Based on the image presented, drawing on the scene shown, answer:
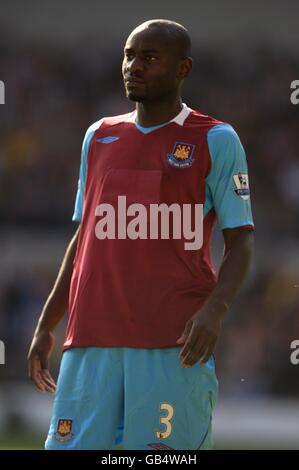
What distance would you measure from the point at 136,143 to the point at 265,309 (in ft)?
30.7

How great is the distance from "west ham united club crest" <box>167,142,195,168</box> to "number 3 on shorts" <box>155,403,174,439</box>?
0.81m

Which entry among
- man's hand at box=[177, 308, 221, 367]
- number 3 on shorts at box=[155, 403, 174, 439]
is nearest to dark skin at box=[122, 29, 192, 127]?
man's hand at box=[177, 308, 221, 367]

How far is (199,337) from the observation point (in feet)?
13.0

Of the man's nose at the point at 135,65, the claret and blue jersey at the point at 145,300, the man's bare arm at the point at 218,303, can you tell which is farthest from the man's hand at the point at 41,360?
the man's nose at the point at 135,65

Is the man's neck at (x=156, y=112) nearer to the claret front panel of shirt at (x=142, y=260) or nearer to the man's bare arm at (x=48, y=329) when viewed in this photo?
the claret front panel of shirt at (x=142, y=260)

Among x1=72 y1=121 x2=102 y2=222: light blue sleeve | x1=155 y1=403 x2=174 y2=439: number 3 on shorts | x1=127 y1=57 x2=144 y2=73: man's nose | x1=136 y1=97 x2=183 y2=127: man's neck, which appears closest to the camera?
x1=155 y1=403 x2=174 y2=439: number 3 on shorts

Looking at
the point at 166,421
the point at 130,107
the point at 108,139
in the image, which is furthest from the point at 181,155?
the point at 130,107

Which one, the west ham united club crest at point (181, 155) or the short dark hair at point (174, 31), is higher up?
the short dark hair at point (174, 31)

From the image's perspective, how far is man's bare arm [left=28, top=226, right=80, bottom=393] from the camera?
4.37 m

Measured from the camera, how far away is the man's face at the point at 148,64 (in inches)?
165

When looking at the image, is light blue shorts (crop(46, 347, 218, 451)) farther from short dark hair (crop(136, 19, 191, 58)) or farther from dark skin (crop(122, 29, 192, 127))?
short dark hair (crop(136, 19, 191, 58))

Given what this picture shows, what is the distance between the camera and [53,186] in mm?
14398

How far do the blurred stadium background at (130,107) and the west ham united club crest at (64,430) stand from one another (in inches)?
276

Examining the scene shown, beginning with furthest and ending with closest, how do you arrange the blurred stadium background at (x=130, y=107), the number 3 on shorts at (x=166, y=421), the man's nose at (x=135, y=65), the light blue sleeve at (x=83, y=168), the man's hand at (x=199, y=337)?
the blurred stadium background at (x=130, y=107)
the light blue sleeve at (x=83, y=168)
the man's nose at (x=135, y=65)
the number 3 on shorts at (x=166, y=421)
the man's hand at (x=199, y=337)
